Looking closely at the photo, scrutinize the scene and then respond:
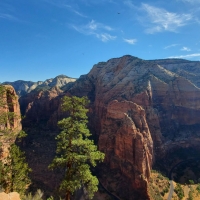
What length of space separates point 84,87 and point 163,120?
171 ft

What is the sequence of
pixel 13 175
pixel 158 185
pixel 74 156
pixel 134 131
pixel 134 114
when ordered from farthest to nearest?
pixel 134 114 < pixel 134 131 < pixel 158 185 < pixel 13 175 < pixel 74 156

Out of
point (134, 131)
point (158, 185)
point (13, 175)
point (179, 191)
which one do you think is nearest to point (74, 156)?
point (13, 175)

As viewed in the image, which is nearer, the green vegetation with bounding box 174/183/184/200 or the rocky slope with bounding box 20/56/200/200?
the green vegetation with bounding box 174/183/184/200

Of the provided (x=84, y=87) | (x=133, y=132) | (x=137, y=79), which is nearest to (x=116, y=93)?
(x=137, y=79)

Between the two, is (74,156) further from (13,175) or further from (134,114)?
(134,114)

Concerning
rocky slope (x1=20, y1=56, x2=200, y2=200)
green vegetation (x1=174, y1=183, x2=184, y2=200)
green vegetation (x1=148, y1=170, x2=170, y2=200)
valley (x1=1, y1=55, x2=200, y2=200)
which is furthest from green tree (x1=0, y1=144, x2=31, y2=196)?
green vegetation (x1=174, y1=183, x2=184, y2=200)

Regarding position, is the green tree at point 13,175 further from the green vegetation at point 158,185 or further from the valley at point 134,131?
the green vegetation at point 158,185

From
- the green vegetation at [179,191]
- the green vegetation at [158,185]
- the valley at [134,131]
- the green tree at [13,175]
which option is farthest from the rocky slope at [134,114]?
the green tree at [13,175]

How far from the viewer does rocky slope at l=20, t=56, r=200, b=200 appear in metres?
51.0

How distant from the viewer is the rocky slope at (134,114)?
5103cm

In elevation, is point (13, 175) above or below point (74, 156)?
below

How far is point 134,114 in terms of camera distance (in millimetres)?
58281

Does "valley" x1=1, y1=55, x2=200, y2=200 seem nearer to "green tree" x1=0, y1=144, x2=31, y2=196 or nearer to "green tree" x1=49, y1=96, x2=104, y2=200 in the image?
"green tree" x1=0, y1=144, x2=31, y2=196

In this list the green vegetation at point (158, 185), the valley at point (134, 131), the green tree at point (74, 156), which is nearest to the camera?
the green tree at point (74, 156)
